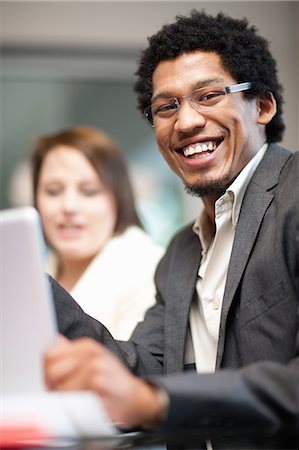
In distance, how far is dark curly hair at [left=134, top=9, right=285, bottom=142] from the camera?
4.50ft

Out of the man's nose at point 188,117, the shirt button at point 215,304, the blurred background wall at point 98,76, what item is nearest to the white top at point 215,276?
the shirt button at point 215,304

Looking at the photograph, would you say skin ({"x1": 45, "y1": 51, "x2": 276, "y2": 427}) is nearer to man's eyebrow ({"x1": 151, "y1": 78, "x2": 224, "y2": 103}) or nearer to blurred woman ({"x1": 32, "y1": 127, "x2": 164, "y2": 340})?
man's eyebrow ({"x1": 151, "y1": 78, "x2": 224, "y2": 103})

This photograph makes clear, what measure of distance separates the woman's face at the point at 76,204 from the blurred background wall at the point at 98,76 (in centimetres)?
106

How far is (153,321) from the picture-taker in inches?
59.0

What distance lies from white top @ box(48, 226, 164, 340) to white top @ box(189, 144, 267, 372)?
312 mm

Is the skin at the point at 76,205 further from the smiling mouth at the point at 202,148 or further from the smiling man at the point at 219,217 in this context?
the smiling mouth at the point at 202,148

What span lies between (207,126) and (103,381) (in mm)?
713

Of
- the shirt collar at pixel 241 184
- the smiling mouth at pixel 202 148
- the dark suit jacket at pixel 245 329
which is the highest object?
the smiling mouth at pixel 202 148

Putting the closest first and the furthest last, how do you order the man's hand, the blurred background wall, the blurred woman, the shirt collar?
the man's hand → the shirt collar → the blurred woman → the blurred background wall

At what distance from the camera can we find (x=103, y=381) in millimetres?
744

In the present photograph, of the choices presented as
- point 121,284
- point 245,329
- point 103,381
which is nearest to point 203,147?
point 245,329

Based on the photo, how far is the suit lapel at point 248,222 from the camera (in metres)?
1.20

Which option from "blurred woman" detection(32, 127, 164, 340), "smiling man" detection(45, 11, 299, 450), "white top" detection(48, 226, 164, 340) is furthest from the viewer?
"blurred woman" detection(32, 127, 164, 340)

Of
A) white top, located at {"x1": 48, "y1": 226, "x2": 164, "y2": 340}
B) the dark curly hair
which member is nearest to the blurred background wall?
white top, located at {"x1": 48, "y1": 226, "x2": 164, "y2": 340}
